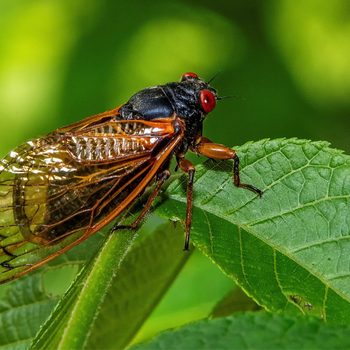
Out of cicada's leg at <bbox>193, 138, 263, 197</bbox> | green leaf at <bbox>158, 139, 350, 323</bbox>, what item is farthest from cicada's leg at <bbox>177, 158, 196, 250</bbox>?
cicada's leg at <bbox>193, 138, 263, 197</bbox>

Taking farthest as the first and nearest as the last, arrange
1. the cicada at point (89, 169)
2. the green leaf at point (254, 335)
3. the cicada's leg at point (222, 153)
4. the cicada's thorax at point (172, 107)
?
the cicada's thorax at point (172, 107) → the cicada at point (89, 169) → the cicada's leg at point (222, 153) → the green leaf at point (254, 335)

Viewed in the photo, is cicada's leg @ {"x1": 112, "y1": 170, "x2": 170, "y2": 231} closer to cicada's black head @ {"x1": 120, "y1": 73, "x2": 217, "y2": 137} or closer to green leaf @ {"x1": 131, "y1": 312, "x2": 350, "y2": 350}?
cicada's black head @ {"x1": 120, "y1": 73, "x2": 217, "y2": 137}

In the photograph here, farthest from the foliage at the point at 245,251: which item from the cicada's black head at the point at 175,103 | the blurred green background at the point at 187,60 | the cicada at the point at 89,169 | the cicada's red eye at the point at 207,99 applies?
the blurred green background at the point at 187,60

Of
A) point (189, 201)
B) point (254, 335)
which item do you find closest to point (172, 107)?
point (189, 201)

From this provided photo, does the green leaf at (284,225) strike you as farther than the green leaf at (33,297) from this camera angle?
No

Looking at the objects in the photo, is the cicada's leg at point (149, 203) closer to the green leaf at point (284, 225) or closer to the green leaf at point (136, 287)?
the green leaf at point (284, 225)

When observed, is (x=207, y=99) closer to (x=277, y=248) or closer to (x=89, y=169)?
(x=89, y=169)
